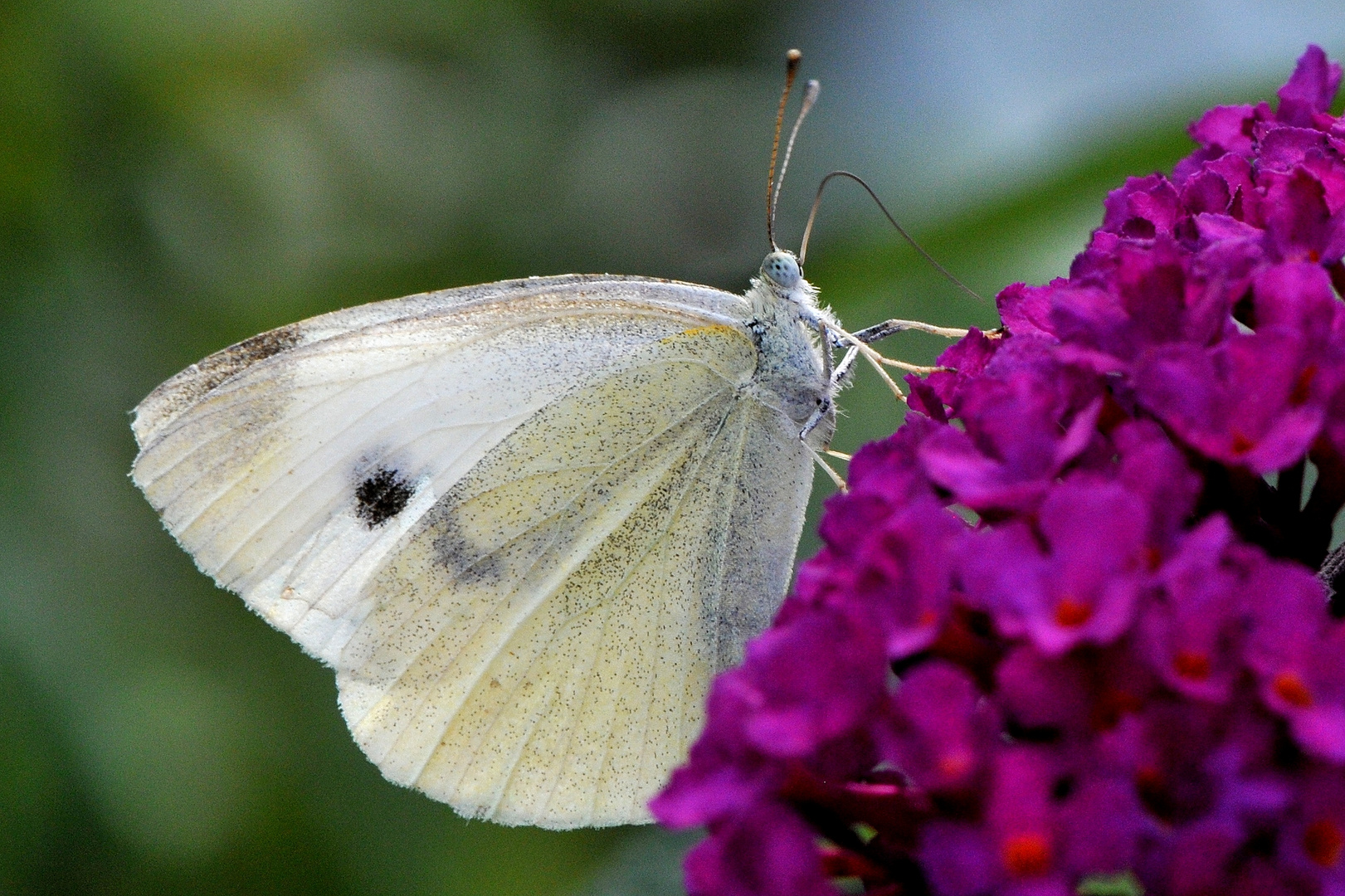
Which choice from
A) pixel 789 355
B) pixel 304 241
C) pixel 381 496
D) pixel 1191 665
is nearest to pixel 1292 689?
pixel 1191 665

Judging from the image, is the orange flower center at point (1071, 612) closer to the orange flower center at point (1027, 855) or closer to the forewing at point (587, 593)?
the orange flower center at point (1027, 855)

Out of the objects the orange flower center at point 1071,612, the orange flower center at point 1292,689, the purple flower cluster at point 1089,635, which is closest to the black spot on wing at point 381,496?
the purple flower cluster at point 1089,635

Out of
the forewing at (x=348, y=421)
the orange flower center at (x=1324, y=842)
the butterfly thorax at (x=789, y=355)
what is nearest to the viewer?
the orange flower center at (x=1324, y=842)

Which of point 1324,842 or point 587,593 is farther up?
point 1324,842

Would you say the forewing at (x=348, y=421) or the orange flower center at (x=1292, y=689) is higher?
the orange flower center at (x=1292, y=689)

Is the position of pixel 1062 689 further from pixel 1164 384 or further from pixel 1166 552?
pixel 1164 384

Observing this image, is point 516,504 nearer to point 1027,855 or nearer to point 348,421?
point 348,421
